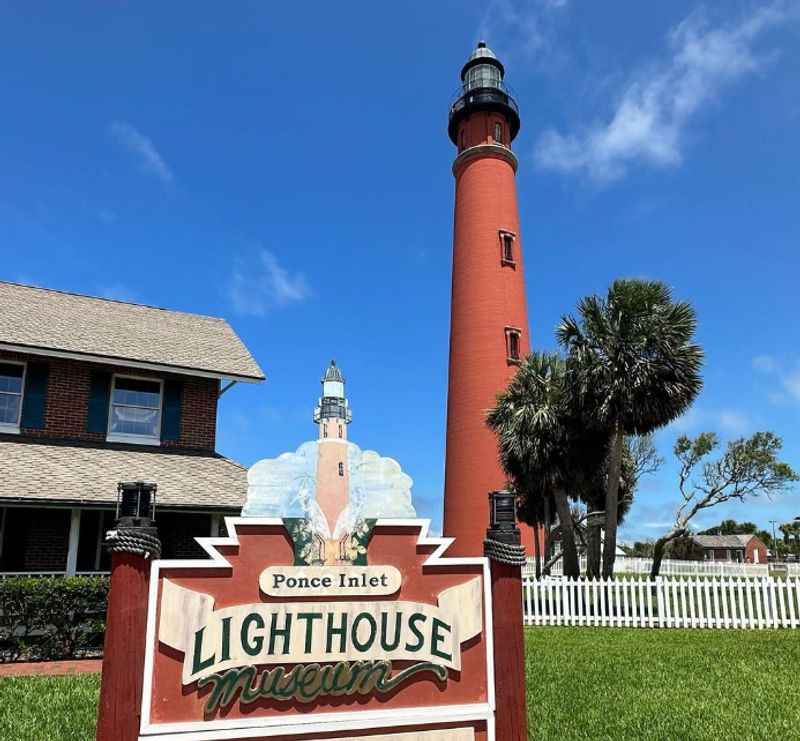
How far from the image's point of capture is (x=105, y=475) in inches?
506

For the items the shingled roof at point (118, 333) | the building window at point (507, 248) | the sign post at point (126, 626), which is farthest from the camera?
the building window at point (507, 248)

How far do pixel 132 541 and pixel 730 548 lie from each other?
78.2m

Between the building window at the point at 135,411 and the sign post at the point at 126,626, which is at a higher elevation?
→ the building window at the point at 135,411

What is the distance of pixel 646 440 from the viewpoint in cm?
3294

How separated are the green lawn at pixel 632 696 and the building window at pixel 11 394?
6.70m

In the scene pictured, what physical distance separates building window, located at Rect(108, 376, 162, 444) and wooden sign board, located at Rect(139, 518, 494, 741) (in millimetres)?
11623

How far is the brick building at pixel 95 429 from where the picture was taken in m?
12.5

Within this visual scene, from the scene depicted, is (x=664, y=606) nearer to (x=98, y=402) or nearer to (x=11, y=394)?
(x=98, y=402)

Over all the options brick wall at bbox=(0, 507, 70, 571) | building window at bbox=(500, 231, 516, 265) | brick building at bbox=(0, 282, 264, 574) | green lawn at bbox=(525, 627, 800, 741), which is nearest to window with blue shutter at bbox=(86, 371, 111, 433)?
brick building at bbox=(0, 282, 264, 574)

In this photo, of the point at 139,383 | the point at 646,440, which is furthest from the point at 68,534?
the point at 646,440

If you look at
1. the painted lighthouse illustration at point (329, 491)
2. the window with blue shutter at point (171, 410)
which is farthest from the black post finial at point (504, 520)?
the window with blue shutter at point (171, 410)

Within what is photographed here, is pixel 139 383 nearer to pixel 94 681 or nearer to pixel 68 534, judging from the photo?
pixel 68 534

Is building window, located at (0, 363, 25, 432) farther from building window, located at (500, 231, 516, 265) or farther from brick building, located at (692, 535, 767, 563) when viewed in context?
brick building, located at (692, 535, 767, 563)

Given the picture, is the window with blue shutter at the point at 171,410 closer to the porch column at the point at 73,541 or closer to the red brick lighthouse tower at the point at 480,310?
the porch column at the point at 73,541
